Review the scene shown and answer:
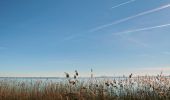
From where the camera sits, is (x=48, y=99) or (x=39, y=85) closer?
(x=48, y=99)

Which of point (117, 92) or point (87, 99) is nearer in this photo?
point (87, 99)

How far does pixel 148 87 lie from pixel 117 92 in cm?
139

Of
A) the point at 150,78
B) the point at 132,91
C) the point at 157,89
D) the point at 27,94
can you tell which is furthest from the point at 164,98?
the point at 27,94

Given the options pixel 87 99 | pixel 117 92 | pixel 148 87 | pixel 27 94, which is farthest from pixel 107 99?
pixel 27 94

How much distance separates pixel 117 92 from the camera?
11516mm

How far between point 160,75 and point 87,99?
4.45m

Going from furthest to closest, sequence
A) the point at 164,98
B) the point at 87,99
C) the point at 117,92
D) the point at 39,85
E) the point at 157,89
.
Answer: the point at 39,85
the point at 117,92
the point at 157,89
the point at 164,98
the point at 87,99

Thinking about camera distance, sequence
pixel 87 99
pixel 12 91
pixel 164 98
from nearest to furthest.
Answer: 1. pixel 87 99
2. pixel 164 98
3. pixel 12 91

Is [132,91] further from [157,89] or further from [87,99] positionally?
[87,99]

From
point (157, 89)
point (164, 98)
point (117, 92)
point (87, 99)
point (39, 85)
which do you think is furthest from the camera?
point (39, 85)

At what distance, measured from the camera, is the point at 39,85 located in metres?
13.8

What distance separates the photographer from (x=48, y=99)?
31.9 ft

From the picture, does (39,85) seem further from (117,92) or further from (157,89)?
(157,89)

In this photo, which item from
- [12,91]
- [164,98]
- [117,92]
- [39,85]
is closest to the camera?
[164,98]
